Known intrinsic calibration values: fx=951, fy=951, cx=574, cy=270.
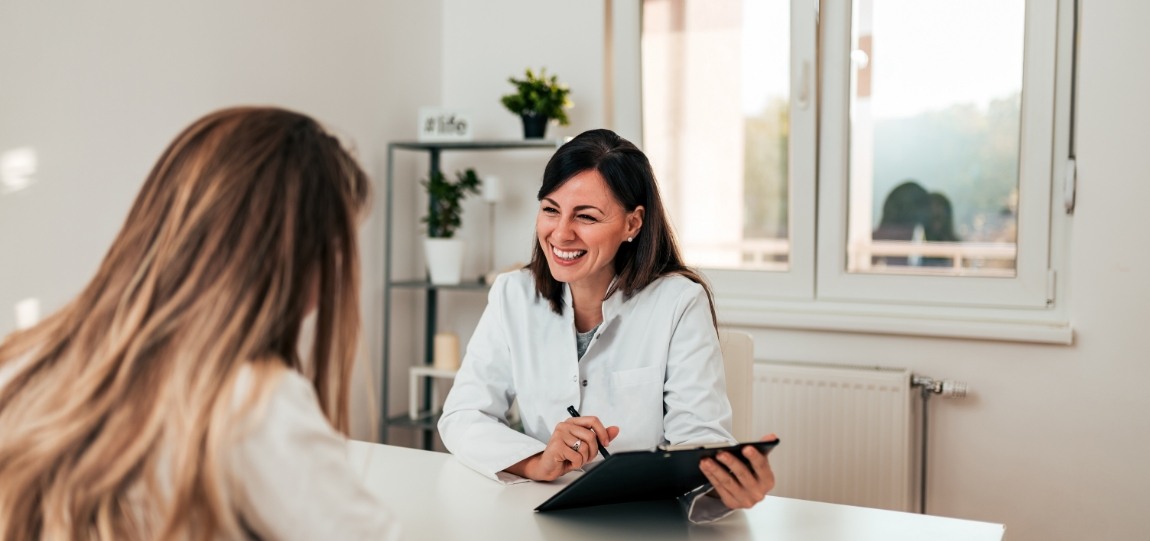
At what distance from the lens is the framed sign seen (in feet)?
10.7

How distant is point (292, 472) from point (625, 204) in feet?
3.89

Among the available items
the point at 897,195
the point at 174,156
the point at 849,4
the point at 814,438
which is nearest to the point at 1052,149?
the point at 897,195

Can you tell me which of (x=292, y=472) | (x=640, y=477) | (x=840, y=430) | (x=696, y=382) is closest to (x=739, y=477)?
(x=640, y=477)

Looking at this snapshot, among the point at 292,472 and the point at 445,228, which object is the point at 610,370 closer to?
the point at 292,472

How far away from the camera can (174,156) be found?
0.87m

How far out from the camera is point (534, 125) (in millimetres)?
3201

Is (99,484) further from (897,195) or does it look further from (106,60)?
(897,195)

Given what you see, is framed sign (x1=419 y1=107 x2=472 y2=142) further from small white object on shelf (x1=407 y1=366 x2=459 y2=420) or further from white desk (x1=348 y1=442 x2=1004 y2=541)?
white desk (x1=348 y1=442 x2=1004 y2=541)

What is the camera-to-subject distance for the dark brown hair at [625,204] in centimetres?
190

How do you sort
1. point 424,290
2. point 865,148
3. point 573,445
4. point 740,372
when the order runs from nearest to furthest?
point 573,445
point 740,372
point 865,148
point 424,290

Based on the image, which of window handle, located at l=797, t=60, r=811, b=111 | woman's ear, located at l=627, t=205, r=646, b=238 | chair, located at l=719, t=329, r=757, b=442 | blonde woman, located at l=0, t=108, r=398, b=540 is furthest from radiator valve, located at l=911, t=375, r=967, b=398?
blonde woman, located at l=0, t=108, r=398, b=540

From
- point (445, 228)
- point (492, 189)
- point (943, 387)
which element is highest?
point (492, 189)

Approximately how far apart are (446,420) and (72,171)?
3.99 feet

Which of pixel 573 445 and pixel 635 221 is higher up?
pixel 635 221
